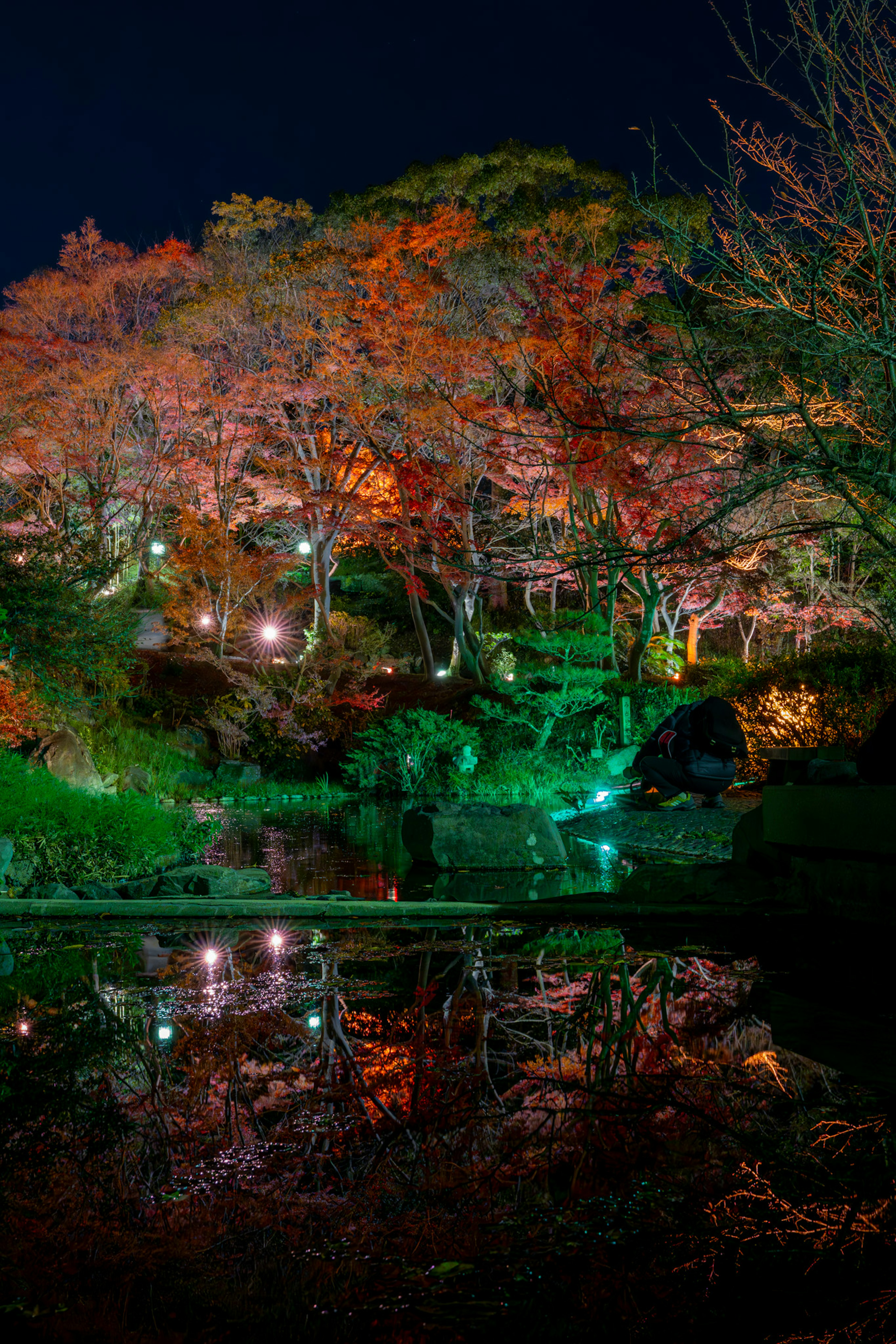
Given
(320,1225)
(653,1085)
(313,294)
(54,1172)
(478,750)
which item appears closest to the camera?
(320,1225)

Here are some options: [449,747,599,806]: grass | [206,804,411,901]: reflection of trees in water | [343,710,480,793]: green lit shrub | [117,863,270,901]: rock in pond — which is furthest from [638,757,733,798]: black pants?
[117,863,270,901]: rock in pond

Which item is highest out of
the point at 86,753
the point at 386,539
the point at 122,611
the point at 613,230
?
the point at 613,230

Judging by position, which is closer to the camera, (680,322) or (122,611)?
(680,322)

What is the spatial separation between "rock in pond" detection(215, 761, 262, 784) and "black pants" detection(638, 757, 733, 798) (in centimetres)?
831

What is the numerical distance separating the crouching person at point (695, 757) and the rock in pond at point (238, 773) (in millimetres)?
8449

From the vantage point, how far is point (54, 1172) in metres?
2.52

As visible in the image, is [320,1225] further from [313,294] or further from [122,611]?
[313,294]

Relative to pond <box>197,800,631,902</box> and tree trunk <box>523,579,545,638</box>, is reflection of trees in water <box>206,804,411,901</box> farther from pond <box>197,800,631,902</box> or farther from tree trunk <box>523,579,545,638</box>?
tree trunk <box>523,579,545,638</box>

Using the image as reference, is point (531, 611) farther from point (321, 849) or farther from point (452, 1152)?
point (452, 1152)

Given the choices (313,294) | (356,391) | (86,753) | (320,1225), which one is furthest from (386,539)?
(320,1225)

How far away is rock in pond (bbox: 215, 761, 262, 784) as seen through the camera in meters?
16.5

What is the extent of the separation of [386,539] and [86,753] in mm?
10164

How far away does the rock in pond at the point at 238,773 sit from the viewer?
16484mm

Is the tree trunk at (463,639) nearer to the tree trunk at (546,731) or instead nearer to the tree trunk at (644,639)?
the tree trunk at (644,639)
